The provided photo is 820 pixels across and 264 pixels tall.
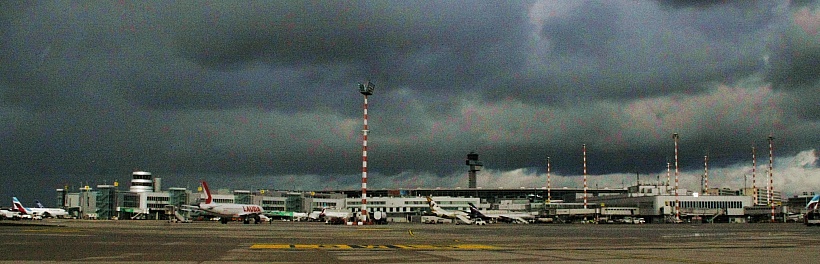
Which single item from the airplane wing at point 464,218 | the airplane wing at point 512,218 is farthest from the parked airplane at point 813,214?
the airplane wing at point 512,218

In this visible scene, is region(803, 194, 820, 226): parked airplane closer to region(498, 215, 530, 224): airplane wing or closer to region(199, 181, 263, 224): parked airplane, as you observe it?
region(498, 215, 530, 224): airplane wing

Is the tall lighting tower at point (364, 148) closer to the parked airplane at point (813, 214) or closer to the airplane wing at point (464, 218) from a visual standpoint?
the airplane wing at point (464, 218)

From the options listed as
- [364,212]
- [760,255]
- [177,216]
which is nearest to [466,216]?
[364,212]

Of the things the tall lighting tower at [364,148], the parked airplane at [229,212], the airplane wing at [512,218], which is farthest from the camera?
the airplane wing at [512,218]

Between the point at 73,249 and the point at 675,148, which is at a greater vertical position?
the point at 675,148

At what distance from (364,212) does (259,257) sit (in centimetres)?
8669

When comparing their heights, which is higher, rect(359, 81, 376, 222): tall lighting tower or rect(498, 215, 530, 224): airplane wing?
rect(359, 81, 376, 222): tall lighting tower

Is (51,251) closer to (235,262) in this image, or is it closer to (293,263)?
(235,262)

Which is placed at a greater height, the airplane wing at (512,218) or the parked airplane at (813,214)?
the parked airplane at (813,214)

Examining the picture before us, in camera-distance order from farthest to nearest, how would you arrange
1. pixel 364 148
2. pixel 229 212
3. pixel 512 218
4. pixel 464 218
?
1. pixel 512 218
2. pixel 464 218
3. pixel 229 212
4. pixel 364 148

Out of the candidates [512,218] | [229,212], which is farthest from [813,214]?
[229,212]

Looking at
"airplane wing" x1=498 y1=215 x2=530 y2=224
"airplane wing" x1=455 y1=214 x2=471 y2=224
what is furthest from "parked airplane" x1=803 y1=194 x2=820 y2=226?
"airplane wing" x1=498 y1=215 x2=530 y2=224

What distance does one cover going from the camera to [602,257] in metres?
30.0

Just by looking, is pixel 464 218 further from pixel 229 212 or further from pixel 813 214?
pixel 813 214
